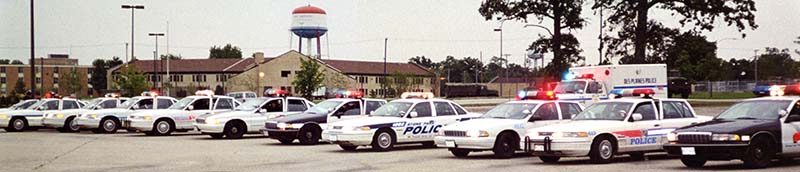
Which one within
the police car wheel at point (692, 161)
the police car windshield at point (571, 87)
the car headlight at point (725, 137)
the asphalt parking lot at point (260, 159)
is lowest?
the asphalt parking lot at point (260, 159)

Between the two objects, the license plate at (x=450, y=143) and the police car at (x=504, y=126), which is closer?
the police car at (x=504, y=126)

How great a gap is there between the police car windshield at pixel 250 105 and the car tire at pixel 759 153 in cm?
1656

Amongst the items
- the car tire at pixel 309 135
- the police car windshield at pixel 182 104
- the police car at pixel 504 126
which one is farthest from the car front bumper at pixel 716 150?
the police car windshield at pixel 182 104

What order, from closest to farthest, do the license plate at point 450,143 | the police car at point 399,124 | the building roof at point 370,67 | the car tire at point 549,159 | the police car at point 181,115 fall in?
the car tire at point 549,159, the license plate at point 450,143, the police car at point 399,124, the police car at point 181,115, the building roof at point 370,67

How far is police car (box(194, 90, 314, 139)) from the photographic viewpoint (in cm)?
2856

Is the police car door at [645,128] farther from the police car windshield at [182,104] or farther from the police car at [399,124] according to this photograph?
the police car windshield at [182,104]

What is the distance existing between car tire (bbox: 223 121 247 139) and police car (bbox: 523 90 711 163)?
12.6 m

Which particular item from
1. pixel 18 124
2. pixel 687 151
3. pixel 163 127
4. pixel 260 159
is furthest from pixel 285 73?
pixel 687 151

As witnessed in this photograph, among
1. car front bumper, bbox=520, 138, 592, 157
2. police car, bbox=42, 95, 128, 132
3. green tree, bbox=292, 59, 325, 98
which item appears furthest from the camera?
green tree, bbox=292, 59, 325, 98

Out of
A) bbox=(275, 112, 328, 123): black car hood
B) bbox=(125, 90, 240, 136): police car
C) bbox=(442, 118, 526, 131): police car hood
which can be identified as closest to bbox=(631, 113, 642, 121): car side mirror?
bbox=(442, 118, 526, 131): police car hood

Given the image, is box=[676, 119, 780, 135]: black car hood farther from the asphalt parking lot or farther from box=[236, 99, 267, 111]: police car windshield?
box=[236, 99, 267, 111]: police car windshield

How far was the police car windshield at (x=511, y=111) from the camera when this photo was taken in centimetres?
1992

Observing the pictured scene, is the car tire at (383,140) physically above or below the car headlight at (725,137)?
below

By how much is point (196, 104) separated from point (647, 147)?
55.8 ft
